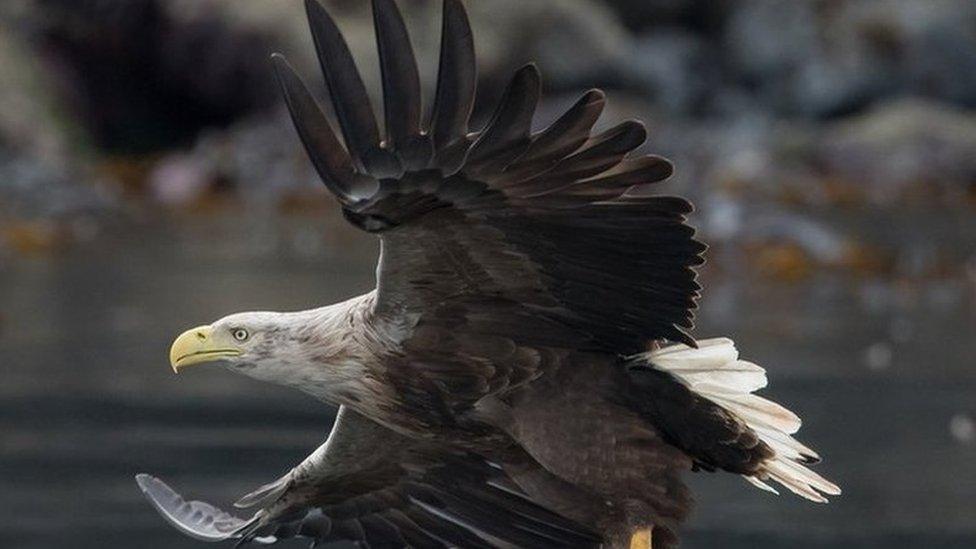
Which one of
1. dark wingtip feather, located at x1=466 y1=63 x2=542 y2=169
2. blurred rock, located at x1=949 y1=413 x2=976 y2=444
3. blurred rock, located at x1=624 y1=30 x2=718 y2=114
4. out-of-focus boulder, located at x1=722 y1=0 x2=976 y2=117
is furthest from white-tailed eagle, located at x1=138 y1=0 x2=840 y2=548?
out-of-focus boulder, located at x1=722 y1=0 x2=976 y2=117

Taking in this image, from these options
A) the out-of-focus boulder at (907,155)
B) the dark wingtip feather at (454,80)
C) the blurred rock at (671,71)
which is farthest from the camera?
the blurred rock at (671,71)

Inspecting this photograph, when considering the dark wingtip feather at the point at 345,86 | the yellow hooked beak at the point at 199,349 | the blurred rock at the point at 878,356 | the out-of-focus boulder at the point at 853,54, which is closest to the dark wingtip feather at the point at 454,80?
the dark wingtip feather at the point at 345,86

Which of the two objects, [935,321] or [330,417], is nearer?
[330,417]

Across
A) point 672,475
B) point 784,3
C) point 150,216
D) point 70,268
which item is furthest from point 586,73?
point 672,475

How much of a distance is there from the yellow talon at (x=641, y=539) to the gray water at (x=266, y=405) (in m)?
2.37

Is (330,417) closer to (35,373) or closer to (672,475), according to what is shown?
(35,373)

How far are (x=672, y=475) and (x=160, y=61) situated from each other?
1974 centimetres

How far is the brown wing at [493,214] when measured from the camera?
518 cm

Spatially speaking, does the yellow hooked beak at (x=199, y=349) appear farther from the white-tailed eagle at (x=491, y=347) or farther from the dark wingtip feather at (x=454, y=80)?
the dark wingtip feather at (x=454, y=80)

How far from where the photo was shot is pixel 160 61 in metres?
25.2

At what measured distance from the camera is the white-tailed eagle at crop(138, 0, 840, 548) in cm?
534

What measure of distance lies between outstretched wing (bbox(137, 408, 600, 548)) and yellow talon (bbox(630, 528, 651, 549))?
92mm

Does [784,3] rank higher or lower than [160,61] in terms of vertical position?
higher

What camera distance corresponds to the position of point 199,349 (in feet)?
19.5
